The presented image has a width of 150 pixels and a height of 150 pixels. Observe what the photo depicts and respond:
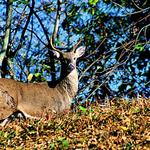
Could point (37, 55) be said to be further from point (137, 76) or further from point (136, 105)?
point (136, 105)

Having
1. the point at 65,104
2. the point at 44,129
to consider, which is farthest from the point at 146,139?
the point at 65,104

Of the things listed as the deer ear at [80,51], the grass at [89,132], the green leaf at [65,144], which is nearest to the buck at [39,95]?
the deer ear at [80,51]

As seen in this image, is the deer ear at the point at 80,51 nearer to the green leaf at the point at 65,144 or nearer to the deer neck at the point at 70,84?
the deer neck at the point at 70,84

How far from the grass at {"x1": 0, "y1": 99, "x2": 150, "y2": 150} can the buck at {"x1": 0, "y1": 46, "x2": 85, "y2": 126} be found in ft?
9.78

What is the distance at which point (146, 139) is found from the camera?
5629mm

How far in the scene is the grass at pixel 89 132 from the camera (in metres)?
5.66

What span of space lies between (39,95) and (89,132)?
5.65 meters

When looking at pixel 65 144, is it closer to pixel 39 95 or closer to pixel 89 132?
pixel 89 132

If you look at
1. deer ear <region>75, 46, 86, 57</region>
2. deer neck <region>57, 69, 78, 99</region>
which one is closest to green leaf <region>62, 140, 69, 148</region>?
deer neck <region>57, 69, 78, 99</region>

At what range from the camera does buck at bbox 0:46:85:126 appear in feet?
34.6

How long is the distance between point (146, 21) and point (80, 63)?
207cm

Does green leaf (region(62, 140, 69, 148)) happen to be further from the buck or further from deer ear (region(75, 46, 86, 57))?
deer ear (region(75, 46, 86, 57))

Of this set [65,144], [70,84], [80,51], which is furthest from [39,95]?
[65,144]

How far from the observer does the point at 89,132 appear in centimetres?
618
